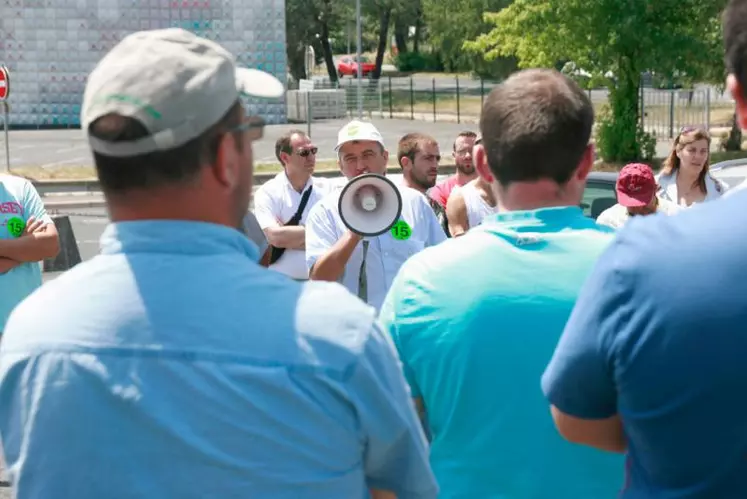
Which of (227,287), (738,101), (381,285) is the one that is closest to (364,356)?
(227,287)

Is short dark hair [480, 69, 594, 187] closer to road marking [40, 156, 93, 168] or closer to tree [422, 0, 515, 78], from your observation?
road marking [40, 156, 93, 168]

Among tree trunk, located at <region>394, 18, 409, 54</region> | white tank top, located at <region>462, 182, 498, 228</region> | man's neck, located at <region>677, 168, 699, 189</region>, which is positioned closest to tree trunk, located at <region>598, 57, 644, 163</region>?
man's neck, located at <region>677, 168, 699, 189</region>

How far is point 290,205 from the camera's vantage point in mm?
7805

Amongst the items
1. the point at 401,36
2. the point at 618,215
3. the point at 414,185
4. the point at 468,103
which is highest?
the point at 414,185

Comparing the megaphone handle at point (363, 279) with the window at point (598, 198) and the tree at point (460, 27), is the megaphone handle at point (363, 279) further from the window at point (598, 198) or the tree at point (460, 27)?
the tree at point (460, 27)

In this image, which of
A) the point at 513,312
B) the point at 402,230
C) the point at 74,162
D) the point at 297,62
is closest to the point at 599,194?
the point at 402,230

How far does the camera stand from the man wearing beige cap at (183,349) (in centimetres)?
200

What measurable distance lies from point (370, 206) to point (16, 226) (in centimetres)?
178

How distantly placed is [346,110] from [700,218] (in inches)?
1499

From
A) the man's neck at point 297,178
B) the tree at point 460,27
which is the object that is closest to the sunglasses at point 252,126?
the man's neck at point 297,178

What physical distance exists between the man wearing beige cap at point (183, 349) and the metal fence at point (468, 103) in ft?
69.2

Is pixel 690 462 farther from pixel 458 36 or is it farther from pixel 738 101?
pixel 458 36

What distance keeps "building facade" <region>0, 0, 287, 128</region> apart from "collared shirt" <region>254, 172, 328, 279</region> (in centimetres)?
2795

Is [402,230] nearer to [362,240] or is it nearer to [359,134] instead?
[362,240]
